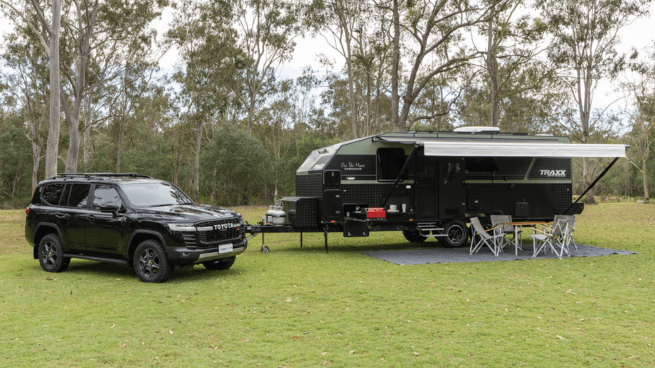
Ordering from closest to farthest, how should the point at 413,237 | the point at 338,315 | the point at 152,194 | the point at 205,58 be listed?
the point at 338,315 < the point at 152,194 < the point at 413,237 < the point at 205,58

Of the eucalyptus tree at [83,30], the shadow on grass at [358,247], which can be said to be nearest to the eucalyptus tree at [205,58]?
the eucalyptus tree at [83,30]

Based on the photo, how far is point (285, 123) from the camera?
48.7 meters

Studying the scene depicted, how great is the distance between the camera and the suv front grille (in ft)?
26.7

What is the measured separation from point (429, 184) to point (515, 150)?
211 cm

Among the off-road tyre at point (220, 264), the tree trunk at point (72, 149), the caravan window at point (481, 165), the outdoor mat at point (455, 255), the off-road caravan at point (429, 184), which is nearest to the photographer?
the off-road tyre at point (220, 264)

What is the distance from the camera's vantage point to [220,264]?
30.7ft

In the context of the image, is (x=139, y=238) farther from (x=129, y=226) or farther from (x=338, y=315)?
(x=338, y=315)

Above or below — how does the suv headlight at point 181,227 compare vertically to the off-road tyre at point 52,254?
above

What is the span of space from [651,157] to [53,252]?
201ft

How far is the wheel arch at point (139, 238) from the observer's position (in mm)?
8047

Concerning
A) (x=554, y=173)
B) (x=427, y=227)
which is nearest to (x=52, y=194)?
(x=427, y=227)

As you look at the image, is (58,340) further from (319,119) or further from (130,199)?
(319,119)

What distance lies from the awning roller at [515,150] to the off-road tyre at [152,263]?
5.31 m

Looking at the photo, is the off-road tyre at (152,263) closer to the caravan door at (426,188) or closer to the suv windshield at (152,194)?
the suv windshield at (152,194)
